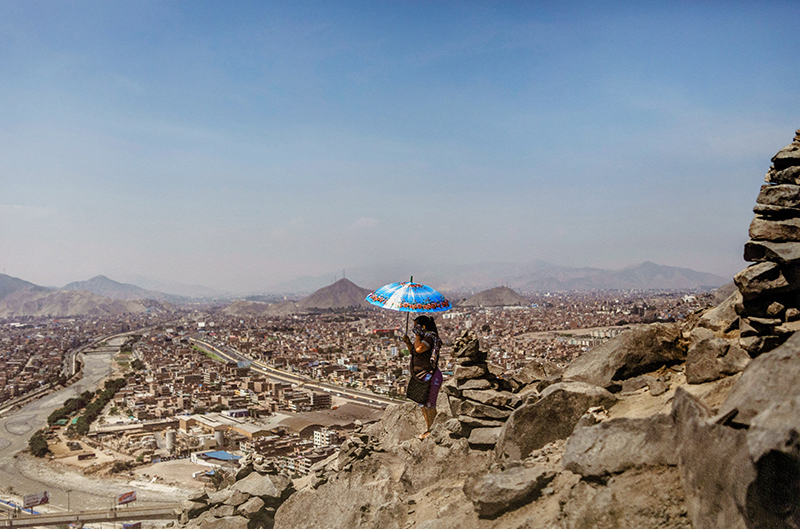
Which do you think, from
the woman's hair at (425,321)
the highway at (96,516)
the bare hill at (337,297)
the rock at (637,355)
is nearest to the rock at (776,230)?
the rock at (637,355)

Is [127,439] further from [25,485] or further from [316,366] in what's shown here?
[316,366]

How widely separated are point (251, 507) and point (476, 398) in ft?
11.2

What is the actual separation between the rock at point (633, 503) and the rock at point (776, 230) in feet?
7.07

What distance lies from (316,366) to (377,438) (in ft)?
173

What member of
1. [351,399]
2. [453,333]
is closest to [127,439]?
[351,399]

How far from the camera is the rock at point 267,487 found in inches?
295

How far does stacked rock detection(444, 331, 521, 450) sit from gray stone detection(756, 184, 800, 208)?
3409 millimetres

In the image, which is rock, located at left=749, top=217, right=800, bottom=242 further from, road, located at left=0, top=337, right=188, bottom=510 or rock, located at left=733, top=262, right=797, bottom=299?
road, located at left=0, top=337, right=188, bottom=510

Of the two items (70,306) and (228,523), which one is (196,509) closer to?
(228,523)

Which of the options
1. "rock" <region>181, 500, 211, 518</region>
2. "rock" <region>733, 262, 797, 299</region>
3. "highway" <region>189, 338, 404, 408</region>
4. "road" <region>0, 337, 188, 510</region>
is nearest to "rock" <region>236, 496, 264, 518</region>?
"rock" <region>181, 500, 211, 518</region>

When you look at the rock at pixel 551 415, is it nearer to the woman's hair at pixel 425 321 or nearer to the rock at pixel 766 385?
the woman's hair at pixel 425 321

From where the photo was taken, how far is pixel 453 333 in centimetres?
7406

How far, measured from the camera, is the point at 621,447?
13.9ft

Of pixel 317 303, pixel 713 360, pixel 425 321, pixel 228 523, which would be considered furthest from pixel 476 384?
pixel 317 303
